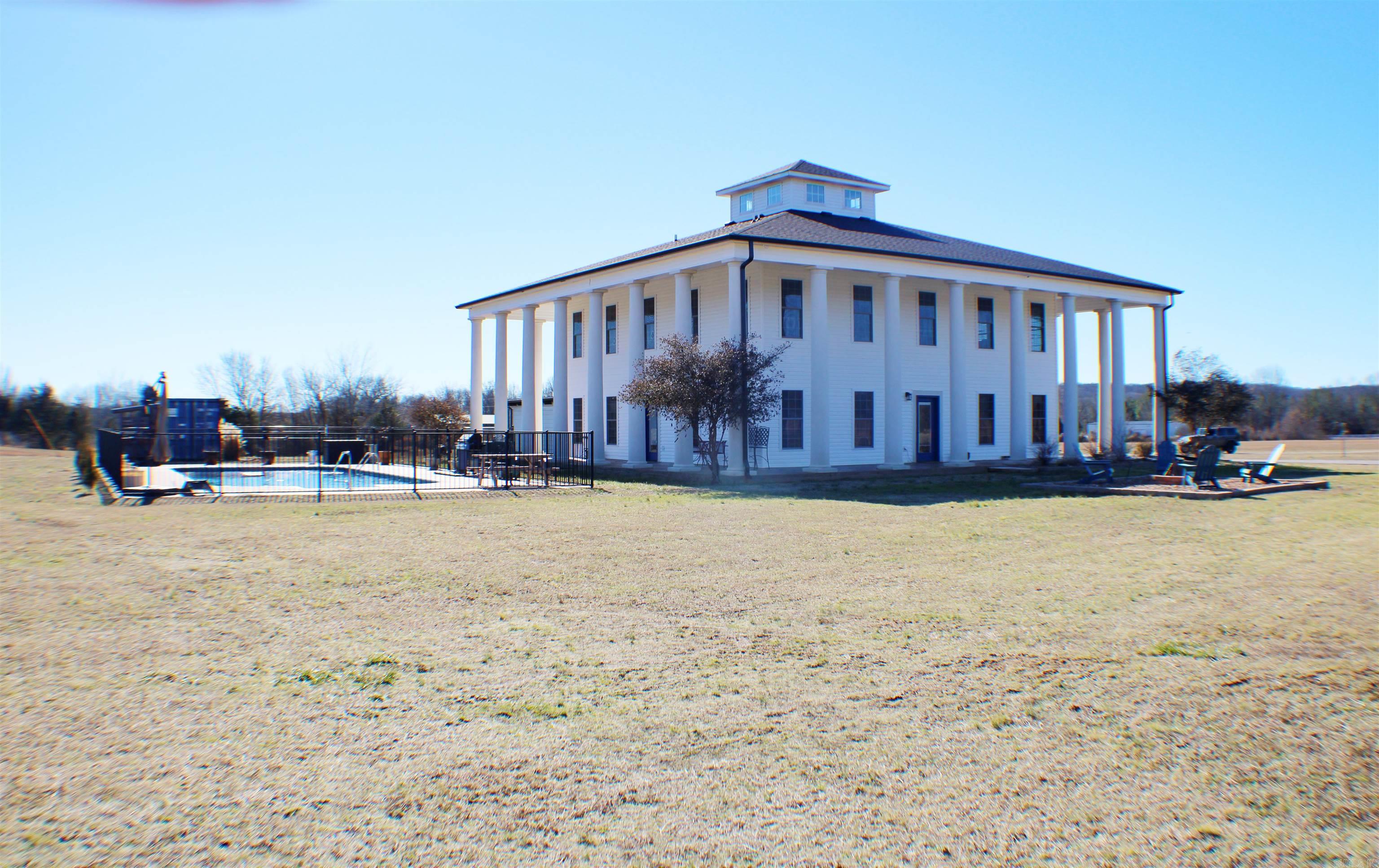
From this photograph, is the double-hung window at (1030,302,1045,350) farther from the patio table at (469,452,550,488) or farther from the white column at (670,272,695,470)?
the patio table at (469,452,550,488)

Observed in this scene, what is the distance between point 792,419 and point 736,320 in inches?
175

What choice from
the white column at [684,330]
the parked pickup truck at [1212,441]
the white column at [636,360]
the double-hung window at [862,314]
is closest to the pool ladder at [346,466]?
the white column at [636,360]

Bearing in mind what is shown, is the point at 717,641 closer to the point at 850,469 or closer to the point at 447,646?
the point at 447,646

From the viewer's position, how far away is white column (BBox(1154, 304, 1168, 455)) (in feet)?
107

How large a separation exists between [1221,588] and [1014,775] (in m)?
5.38

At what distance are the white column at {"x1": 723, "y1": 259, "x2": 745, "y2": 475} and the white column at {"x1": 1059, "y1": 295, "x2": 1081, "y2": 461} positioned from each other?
12927 mm

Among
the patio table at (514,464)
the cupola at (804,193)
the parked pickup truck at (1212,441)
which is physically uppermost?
the cupola at (804,193)

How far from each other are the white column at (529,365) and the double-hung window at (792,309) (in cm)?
1107

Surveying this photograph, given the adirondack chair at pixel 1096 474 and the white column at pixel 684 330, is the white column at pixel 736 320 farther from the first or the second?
the adirondack chair at pixel 1096 474

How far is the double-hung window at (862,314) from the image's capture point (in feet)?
92.3

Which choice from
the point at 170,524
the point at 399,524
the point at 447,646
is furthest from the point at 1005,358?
the point at 447,646

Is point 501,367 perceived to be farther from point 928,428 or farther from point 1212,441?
point 1212,441

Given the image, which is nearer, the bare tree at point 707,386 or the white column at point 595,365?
the bare tree at point 707,386

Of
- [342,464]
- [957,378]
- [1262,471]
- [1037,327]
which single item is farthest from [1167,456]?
[342,464]
